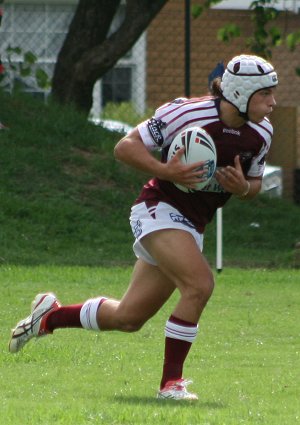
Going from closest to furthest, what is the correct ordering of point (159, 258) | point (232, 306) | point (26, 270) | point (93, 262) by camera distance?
point (159, 258) < point (232, 306) < point (26, 270) < point (93, 262)

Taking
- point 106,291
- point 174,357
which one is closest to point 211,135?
point 174,357

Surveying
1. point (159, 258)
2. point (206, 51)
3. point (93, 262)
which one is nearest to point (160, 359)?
point (159, 258)

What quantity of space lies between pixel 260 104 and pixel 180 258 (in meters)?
0.88

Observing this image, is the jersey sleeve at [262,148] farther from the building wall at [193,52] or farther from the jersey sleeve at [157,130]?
the building wall at [193,52]

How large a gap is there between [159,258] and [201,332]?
290 cm

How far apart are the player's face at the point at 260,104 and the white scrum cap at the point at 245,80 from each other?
0.08 ft

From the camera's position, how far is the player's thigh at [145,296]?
265 inches

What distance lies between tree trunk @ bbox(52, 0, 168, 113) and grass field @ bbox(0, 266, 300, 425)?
6.27 metres

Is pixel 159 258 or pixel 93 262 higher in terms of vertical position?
pixel 159 258

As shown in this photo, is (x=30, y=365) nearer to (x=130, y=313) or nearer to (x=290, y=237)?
(x=130, y=313)

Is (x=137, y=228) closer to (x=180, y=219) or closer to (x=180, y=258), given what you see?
(x=180, y=219)

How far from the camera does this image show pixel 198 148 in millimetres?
6383

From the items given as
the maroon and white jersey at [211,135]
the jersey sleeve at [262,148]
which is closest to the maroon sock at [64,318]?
the maroon and white jersey at [211,135]

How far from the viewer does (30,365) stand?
7.59m
